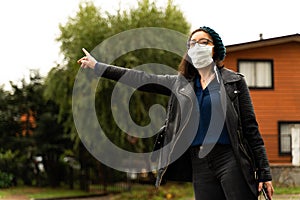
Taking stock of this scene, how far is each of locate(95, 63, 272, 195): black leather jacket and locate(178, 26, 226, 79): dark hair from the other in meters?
0.07

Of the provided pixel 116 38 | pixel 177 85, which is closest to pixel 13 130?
pixel 116 38

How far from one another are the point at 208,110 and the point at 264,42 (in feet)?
67.2

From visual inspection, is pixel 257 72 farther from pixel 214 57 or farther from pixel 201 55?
pixel 201 55

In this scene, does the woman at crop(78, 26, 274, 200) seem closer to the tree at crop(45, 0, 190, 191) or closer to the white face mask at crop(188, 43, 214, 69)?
the white face mask at crop(188, 43, 214, 69)

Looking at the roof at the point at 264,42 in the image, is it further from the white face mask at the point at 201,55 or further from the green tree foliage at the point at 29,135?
the white face mask at the point at 201,55

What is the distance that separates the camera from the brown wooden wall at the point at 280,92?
24469mm

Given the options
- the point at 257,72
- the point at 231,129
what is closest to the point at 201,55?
the point at 231,129

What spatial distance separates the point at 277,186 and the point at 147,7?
288 inches

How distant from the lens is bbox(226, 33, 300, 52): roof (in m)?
23.5

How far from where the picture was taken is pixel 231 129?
378 cm

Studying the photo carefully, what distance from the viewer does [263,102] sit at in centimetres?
2459

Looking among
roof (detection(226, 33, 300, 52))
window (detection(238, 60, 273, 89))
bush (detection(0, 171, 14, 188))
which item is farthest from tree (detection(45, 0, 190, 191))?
bush (detection(0, 171, 14, 188))

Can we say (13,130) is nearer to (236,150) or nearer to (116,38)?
(116,38)

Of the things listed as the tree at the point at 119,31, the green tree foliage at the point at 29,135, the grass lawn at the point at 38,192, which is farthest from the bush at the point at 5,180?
the tree at the point at 119,31
